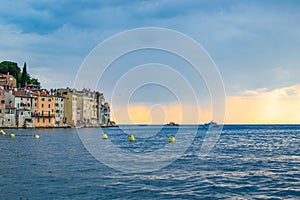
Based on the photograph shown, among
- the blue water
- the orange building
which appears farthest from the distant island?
the blue water

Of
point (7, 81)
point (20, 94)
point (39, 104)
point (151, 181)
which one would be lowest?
point (151, 181)

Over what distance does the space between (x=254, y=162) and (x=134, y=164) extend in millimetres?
11366

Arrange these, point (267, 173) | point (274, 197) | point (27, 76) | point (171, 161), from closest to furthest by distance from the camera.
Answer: point (274, 197), point (267, 173), point (171, 161), point (27, 76)

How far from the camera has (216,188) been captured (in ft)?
69.4

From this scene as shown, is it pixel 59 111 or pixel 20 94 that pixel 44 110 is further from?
pixel 20 94

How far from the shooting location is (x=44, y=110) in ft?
454

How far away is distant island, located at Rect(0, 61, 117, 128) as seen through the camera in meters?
124

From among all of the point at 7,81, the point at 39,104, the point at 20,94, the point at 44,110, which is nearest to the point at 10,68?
the point at 7,81

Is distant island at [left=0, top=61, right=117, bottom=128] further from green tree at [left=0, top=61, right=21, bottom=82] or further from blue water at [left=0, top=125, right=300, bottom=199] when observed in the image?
blue water at [left=0, top=125, right=300, bottom=199]

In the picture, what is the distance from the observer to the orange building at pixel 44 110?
135625 millimetres

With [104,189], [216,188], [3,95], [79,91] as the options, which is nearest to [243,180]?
[216,188]

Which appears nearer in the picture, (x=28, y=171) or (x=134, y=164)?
(x=28, y=171)

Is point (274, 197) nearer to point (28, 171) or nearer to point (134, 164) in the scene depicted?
point (134, 164)

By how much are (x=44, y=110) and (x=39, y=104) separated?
116 inches
